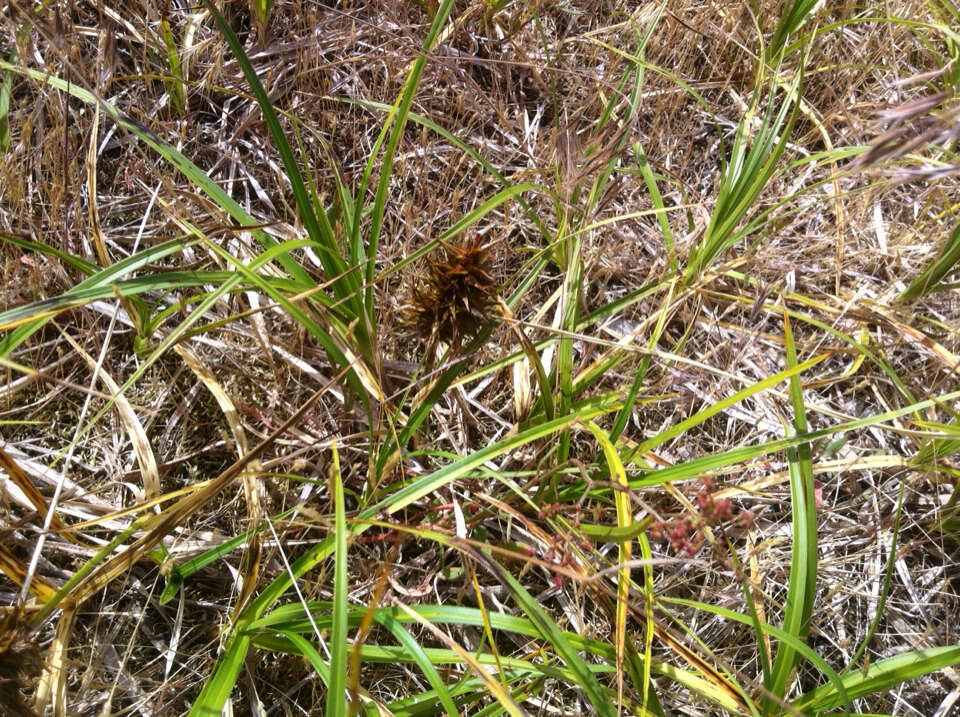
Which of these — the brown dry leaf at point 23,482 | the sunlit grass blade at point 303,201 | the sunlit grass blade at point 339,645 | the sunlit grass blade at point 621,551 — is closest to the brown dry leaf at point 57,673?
the brown dry leaf at point 23,482

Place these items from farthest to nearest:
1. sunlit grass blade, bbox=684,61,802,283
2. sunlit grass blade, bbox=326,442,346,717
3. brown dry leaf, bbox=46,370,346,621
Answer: sunlit grass blade, bbox=684,61,802,283 < brown dry leaf, bbox=46,370,346,621 < sunlit grass blade, bbox=326,442,346,717

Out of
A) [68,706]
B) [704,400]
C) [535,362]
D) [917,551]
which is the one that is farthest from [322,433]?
[917,551]

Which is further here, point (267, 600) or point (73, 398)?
point (73, 398)

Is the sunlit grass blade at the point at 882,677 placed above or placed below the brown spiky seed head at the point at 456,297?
below

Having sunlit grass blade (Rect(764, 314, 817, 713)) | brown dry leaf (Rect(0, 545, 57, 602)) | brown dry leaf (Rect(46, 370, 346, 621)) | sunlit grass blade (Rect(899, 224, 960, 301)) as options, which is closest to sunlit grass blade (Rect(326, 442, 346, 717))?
brown dry leaf (Rect(46, 370, 346, 621))

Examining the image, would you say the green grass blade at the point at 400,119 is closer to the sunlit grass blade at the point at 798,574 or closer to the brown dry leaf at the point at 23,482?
the brown dry leaf at the point at 23,482

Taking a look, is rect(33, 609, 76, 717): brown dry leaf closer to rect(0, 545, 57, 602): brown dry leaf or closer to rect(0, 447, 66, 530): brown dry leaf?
rect(0, 545, 57, 602): brown dry leaf

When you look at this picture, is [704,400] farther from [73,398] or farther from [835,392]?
[73,398]

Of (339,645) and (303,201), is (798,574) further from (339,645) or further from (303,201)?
(303,201)
